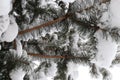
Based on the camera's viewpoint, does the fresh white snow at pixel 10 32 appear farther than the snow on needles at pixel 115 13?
Yes

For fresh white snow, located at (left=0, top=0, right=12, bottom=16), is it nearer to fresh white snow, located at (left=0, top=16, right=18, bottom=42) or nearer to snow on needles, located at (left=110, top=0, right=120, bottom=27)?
fresh white snow, located at (left=0, top=16, right=18, bottom=42)

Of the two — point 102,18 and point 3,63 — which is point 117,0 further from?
point 3,63

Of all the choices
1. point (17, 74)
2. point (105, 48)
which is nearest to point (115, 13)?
point (105, 48)

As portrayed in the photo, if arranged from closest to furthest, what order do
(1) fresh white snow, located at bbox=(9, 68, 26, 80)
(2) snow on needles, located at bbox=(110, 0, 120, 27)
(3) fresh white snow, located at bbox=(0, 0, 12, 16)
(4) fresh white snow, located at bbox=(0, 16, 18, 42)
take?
(3) fresh white snow, located at bbox=(0, 0, 12, 16), (2) snow on needles, located at bbox=(110, 0, 120, 27), (4) fresh white snow, located at bbox=(0, 16, 18, 42), (1) fresh white snow, located at bbox=(9, 68, 26, 80)

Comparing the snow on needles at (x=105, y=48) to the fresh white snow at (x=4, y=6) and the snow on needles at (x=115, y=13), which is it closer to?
the snow on needles at (x=115, y=13)

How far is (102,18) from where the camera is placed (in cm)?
184

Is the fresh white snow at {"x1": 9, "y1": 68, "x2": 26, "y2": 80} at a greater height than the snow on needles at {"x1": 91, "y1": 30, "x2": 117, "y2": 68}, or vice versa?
the snow on needles at {"x1": 91, "y1": 30, "x2": 117, "y2": 68}

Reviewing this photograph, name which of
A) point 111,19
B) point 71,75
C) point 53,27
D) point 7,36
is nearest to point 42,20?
point 53,27

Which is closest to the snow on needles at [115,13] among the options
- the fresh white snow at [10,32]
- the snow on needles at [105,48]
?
the snow on needles at [105,48]

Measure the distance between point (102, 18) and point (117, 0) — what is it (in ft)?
0.51

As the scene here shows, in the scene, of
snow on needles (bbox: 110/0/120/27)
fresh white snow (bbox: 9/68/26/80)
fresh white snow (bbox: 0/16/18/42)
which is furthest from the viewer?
fresh white snow (bbox: 9/68/26/80)

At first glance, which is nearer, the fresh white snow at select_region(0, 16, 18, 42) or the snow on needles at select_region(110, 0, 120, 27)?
the snow on needles at select_region(110, 0, 120, 27)

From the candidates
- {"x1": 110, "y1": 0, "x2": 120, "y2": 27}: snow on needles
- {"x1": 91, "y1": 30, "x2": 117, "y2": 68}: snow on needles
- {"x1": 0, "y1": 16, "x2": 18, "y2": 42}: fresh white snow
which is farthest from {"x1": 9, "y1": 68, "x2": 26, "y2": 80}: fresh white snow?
Result: {"x1": 110, "y1": 0, "x2": 120, "y2": 27}: snow on needles

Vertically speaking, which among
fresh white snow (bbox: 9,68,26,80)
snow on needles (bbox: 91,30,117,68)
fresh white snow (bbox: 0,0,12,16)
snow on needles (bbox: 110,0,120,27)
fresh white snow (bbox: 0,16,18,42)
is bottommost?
fresh white snow (bbox: 9,68,26,80)
